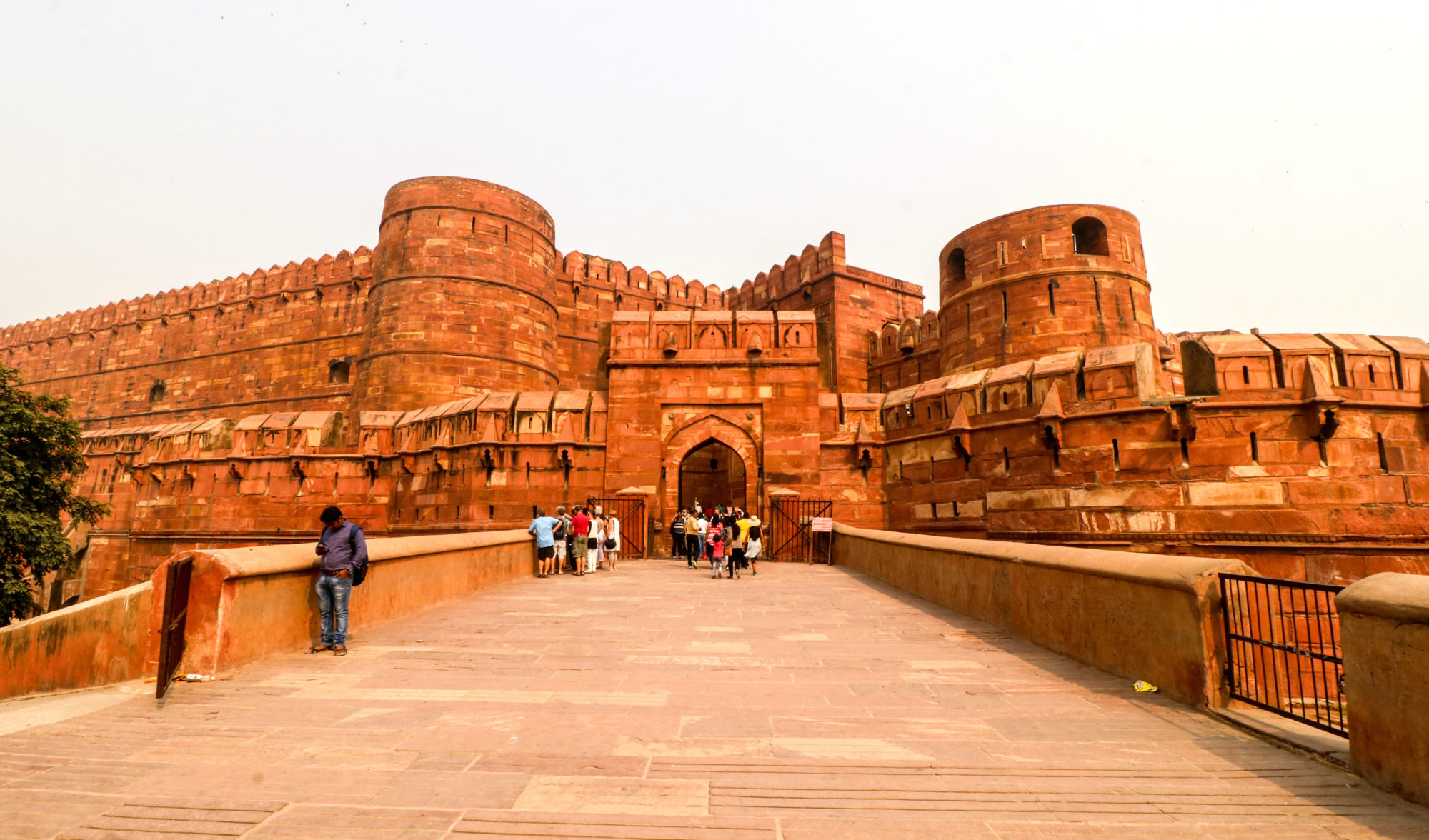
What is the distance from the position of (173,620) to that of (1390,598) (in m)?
5.94

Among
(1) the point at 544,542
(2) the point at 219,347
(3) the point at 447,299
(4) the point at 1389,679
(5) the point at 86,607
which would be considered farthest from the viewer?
(2) the point at 219,347

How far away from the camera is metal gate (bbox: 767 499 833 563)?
1456 cm

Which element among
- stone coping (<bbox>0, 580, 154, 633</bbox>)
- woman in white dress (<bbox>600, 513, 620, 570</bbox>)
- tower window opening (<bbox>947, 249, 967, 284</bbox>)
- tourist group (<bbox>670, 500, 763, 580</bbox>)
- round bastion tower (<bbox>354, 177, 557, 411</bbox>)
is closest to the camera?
stone coping (<bbox>0, 580, 154, 633</bbox>)

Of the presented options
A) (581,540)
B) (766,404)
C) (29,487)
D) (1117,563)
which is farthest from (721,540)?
(29,487)

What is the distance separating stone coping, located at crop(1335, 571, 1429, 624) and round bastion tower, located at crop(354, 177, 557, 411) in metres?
22.8

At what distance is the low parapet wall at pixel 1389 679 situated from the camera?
2.40 meters

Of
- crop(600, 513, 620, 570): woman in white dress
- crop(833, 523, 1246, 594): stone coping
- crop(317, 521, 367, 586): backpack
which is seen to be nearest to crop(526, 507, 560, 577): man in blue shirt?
crop(600, 513, 620, 570): woman in white dress

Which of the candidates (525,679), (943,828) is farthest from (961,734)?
(525,679)

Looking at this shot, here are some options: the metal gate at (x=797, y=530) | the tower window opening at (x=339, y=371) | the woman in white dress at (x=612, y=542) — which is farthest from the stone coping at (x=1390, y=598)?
the tower window opening at (x=339, y=371)

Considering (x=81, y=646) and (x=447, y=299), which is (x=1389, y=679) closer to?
(x=81, y=646)

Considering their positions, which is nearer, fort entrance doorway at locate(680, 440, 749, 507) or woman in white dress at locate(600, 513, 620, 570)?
woman in white dress at locate(600, 513, 620, 570)

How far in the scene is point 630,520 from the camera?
15.1 m

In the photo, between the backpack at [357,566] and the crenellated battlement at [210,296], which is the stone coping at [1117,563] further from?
the crenellated battlement at [210,296]

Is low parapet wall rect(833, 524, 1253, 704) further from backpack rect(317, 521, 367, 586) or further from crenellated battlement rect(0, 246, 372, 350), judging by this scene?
crenellated battlement rect(0, 246, 372, 350)
